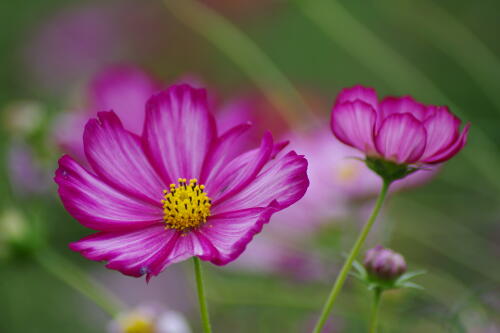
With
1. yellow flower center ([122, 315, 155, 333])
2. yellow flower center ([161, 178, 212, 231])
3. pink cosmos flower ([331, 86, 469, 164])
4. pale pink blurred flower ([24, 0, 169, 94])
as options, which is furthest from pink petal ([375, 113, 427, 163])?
pale pink blurred flower ([24, 0, 169, 94])

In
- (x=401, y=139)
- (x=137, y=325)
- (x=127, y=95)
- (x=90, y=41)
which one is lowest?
(x=137, y=325)

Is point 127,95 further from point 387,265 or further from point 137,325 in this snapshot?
point 387,265

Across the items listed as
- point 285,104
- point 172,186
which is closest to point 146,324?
point 172,186

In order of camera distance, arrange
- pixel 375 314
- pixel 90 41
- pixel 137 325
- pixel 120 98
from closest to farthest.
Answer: pixel 375 314 → pixel 137 325 → pixel 120 98 → pixel 90 41

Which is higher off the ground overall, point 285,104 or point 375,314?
point 285,104

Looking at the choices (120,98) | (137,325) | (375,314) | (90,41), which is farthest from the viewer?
(90,41)

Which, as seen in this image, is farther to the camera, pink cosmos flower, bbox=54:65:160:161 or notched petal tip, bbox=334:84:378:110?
pink cosmos flower, bbox=54:65:160:161

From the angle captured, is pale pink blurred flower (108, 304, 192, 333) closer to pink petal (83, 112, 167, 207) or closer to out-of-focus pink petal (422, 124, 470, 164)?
pink petal (83, 112, 167, 207)
